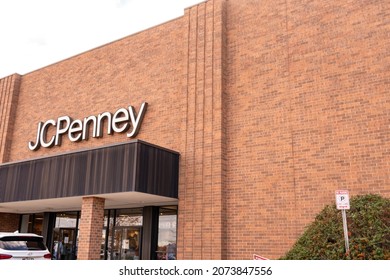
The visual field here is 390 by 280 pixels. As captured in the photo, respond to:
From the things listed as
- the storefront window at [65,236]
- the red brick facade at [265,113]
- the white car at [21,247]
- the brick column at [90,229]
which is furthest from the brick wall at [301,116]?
the storefront window at [65,236]

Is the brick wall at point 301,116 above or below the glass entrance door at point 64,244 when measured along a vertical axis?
above

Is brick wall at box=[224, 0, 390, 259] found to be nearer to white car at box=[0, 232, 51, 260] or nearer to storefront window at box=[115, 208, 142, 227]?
storefront window at box=[115, 208, 142, 227]

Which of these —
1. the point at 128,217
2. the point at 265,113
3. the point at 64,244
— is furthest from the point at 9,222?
the point at 265,113

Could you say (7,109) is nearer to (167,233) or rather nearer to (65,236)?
(65,236)

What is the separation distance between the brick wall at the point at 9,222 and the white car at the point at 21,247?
848 cm

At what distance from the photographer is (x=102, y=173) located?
43.1 ft

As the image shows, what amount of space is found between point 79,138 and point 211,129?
6643 mm

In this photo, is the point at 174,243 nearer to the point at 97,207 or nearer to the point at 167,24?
the point at 97,207

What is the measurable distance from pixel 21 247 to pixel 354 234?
9607 mm

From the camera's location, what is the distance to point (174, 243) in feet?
49.8

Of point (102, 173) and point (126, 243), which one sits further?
point (126, 243)

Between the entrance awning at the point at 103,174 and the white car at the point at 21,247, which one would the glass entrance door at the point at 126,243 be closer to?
the entrance awning at the point at 103,174

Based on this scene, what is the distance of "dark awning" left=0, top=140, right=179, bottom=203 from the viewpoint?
12625 mm

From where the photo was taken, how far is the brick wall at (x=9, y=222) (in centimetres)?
2058
